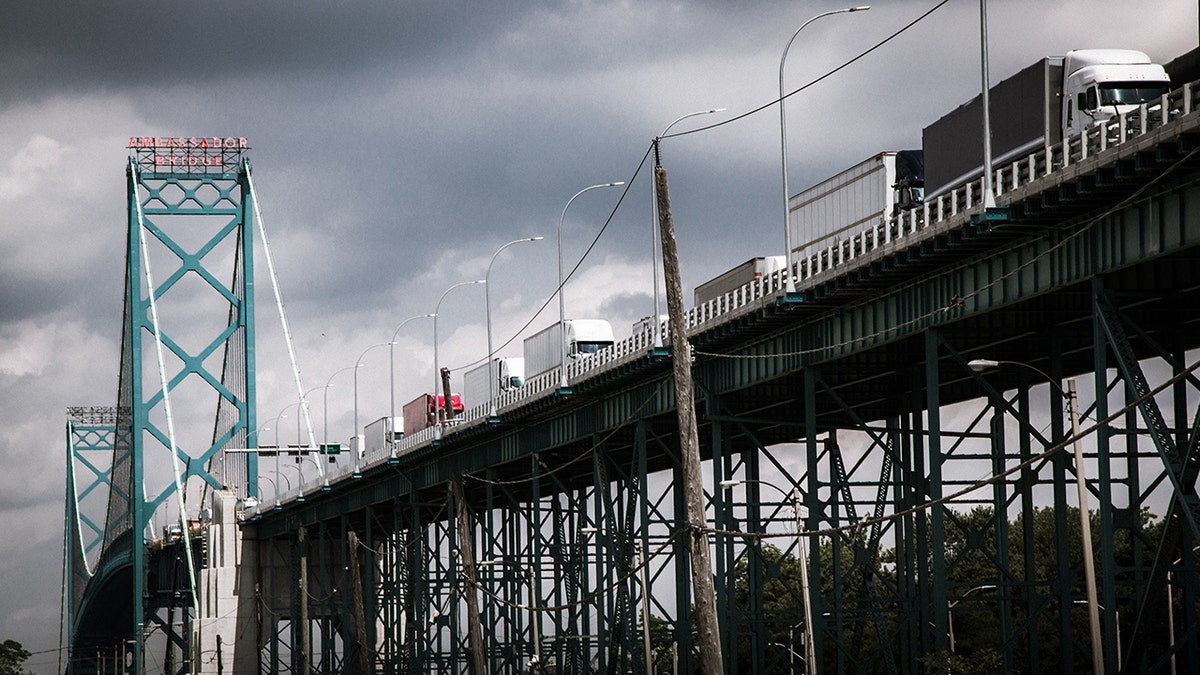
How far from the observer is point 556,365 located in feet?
223

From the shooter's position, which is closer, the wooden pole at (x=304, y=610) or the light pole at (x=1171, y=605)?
the light pole at (x=1171, y=605)

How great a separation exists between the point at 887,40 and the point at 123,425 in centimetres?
11380

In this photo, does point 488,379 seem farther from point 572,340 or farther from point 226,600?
point 226,600

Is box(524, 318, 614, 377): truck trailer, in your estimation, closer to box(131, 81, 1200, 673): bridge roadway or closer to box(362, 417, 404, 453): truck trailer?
box(131, 81, 1200, 673): bridge roadway

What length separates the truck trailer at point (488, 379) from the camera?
78.9 m

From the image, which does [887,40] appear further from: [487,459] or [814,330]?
[487,459]

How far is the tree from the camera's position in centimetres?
10469

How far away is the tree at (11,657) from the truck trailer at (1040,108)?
79.5 meters

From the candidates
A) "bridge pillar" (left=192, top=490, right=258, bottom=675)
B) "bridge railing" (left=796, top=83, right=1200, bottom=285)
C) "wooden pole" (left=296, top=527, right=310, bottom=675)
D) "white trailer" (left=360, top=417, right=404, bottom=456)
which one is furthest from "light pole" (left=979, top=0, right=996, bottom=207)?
"bridge pillar" (left=192, top=490, right=258, bottom=675)

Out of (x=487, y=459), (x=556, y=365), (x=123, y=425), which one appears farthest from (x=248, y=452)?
(x=556, y=365)

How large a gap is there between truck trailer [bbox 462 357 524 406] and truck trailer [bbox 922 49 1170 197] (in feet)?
125

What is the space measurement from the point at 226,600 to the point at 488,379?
44.3 m

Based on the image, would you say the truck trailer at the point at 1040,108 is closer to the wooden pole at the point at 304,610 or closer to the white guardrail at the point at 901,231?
the white guardrail at the point at 901,231

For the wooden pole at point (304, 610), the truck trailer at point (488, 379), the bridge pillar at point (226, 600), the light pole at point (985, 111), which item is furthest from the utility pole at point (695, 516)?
the bridge pillar at point (226, 600)
